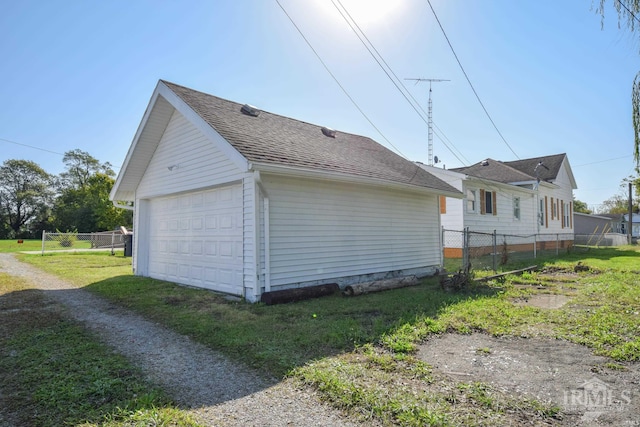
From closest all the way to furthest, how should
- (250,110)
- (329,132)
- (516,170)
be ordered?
(250,110)
(329,132)
(516,170)

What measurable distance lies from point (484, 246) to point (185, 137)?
13.8 meters

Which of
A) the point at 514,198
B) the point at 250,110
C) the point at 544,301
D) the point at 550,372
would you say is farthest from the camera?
the point at 514,198

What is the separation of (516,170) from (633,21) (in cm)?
1983

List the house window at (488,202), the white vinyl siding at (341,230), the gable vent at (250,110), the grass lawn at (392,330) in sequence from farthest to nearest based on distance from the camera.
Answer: the house window at (488,202)
the gable vent at (250,110)
the white vinyl siding at (341,230)
the grass lawn at (392,330)

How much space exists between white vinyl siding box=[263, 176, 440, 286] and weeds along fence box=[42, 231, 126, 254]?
1668cm

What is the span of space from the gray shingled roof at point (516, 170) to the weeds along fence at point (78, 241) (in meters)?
21.6

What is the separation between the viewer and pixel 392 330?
5.07m

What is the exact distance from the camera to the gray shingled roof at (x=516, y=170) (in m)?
19.2

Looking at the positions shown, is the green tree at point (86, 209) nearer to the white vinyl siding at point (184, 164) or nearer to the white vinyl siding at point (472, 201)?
the white vinyl siding at point (184, 164)

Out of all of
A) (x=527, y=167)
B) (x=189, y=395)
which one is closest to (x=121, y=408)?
(x=189, y=395)

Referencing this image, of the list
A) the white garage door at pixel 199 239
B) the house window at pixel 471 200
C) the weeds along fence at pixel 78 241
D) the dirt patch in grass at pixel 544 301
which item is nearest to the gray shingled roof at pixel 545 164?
the house window at pixel 471 200

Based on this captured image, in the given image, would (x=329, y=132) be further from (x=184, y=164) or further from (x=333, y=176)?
(x=184, y=164)

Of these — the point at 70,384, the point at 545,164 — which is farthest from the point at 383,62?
the point at 545,164

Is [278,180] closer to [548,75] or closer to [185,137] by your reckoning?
[185,137]
